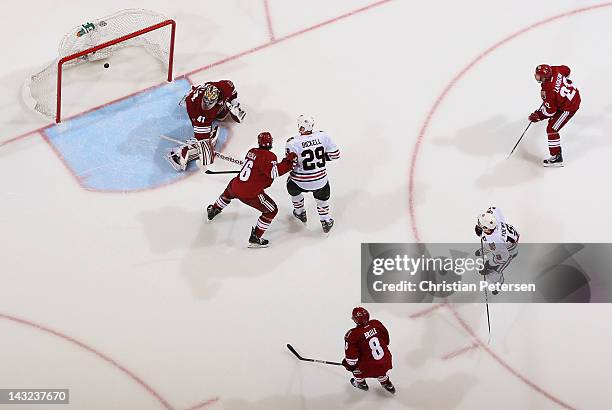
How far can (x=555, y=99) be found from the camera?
9.68 m

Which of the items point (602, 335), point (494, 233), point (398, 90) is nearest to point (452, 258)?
point (494, 233)

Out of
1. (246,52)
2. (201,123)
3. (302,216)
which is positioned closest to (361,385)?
(302,216)

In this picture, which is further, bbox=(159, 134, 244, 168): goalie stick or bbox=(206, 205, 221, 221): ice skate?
bbox=(159, 134, 244, 168): goalie stick

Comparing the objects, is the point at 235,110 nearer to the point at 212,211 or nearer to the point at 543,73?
the point at 212,211

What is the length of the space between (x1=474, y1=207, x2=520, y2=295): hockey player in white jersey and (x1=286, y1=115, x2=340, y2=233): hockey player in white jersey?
1235mm

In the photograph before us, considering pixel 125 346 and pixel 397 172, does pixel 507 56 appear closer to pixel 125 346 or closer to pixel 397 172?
pixel 397 172

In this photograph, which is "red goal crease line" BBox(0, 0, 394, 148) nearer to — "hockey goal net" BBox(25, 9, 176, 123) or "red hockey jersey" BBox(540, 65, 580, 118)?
"hockey goal net" BBox(25, 9, 176, 123)

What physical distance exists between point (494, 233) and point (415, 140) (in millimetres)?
1763

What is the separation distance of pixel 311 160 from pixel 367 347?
163 cm

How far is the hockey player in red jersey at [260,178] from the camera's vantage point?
898 cm

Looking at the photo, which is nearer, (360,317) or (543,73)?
(360,317)

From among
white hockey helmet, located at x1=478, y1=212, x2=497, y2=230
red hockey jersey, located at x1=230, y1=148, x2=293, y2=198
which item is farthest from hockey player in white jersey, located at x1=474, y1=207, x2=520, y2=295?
red hockey jersey, located at x1=230, y1=148, x2=293, y2=198

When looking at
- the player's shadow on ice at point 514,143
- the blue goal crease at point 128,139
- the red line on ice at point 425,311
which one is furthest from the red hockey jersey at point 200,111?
the red line on ice at point 425,311

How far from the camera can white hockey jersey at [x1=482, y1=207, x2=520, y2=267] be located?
8812 millimetres
